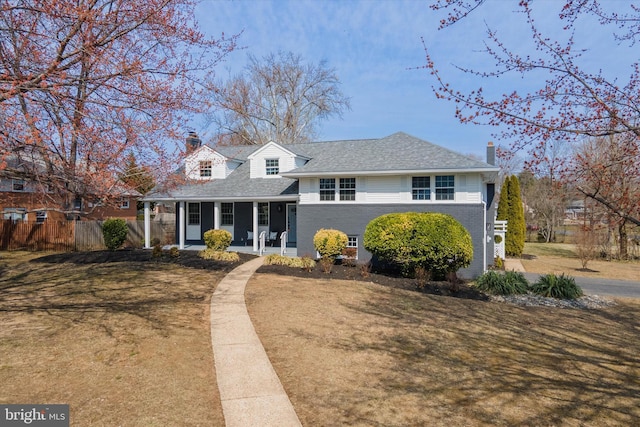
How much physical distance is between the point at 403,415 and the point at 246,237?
58.6 feet

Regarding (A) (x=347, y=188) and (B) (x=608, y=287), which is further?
(A) (x=347, y=188)

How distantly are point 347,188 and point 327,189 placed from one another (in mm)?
905

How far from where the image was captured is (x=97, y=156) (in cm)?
788

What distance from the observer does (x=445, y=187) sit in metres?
15.8

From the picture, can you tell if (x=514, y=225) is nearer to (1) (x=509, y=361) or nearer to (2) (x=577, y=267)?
(2) (x=577, y=267)

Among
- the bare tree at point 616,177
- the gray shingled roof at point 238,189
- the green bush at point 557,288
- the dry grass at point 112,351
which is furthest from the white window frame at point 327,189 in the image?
the bare tree at point 616,177

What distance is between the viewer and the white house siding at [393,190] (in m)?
15.4

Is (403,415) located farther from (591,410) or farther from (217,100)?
(217,100)

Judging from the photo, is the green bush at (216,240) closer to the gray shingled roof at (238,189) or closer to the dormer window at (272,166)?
the gray shingled roof at (238,189)

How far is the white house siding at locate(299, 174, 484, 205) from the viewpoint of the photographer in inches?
607

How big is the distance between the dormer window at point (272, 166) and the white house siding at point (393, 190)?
12.5 feet

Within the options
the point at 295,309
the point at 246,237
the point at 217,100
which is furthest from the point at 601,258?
the point at 217,100

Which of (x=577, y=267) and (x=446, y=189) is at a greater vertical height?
(x=446, y=189)

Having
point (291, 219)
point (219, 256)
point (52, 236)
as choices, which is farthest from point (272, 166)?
point (52, 236)
